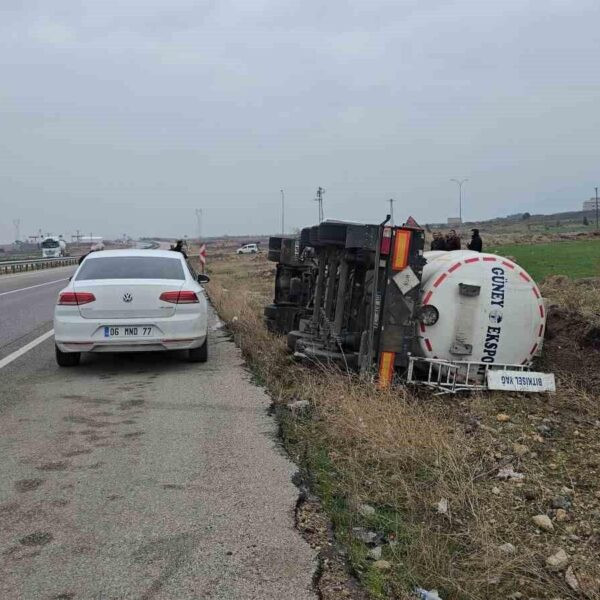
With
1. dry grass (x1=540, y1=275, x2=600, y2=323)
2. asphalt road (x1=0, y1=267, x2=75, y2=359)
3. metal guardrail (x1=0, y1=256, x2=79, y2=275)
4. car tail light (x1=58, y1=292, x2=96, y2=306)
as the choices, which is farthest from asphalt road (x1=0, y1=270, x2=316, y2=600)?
metal guardrail (x1=0, y1=256, x2=79, y2=275)

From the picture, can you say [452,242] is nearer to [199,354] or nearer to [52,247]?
[199,354]

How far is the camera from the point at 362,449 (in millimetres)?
4996

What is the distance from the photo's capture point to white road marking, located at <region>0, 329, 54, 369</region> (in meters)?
9.32

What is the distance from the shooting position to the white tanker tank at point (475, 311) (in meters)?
6.66

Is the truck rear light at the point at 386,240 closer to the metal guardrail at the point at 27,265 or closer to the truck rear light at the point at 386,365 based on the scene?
the truck rear light at the point at 386,365

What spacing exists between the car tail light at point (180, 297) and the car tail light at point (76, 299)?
871mm

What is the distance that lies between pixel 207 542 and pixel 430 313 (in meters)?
3.77

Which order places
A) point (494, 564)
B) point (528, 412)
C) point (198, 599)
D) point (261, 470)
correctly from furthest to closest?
point (528, 412), point (261, 470), point (494, 564), point (198, 599)

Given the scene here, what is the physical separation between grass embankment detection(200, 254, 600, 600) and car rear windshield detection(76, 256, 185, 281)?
2769mm

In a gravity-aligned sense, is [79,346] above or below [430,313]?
below

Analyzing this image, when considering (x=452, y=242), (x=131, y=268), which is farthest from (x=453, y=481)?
(x=452, y=242)

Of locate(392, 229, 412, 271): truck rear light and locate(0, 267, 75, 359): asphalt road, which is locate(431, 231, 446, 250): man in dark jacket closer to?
locate(392, 229, 412, 271): truck rear light

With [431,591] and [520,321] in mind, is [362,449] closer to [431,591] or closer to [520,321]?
[431,591]

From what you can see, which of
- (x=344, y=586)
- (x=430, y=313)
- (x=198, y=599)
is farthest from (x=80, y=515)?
(x=430, y=313)
